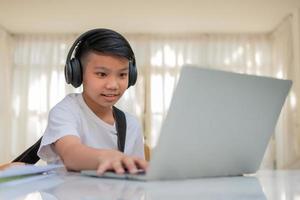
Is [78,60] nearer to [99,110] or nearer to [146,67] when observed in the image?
[99,110]

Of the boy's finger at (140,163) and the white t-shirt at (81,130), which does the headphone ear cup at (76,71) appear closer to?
the white t-shirt at (81,130)

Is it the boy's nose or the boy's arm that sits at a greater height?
the boy's nose

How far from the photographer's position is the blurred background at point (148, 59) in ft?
18.2

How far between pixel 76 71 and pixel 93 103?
0.10 metres

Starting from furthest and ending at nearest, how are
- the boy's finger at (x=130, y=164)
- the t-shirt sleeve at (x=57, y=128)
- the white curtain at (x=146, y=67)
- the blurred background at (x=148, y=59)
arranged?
the white curtain at (x=146, y=67)
the blurred background at (x=148, y=59)
the t-shirt sleeve at (x=57, y=128)
the boy's finger at (x=130, y=164)

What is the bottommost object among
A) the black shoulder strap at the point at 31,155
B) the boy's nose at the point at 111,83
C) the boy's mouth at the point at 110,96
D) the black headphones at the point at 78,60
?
the black shoulder strap at the point at 31,155

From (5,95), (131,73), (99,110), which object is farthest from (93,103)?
(5,95)

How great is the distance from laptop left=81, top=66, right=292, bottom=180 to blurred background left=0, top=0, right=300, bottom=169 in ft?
15.3

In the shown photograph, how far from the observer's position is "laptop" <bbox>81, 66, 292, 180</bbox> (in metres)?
0.63

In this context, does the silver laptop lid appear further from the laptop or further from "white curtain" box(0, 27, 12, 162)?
"white curtain" box(0, 27, 12, 162)

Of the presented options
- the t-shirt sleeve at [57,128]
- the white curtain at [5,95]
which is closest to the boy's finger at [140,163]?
the t-shirt sleeve at [57,128]

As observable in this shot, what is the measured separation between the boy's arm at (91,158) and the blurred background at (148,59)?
4497mm

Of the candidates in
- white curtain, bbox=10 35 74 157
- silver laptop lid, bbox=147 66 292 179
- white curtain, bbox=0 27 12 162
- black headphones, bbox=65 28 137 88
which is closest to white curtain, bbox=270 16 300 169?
white curtain, bbox=10 35 74 157

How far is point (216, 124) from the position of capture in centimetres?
71
